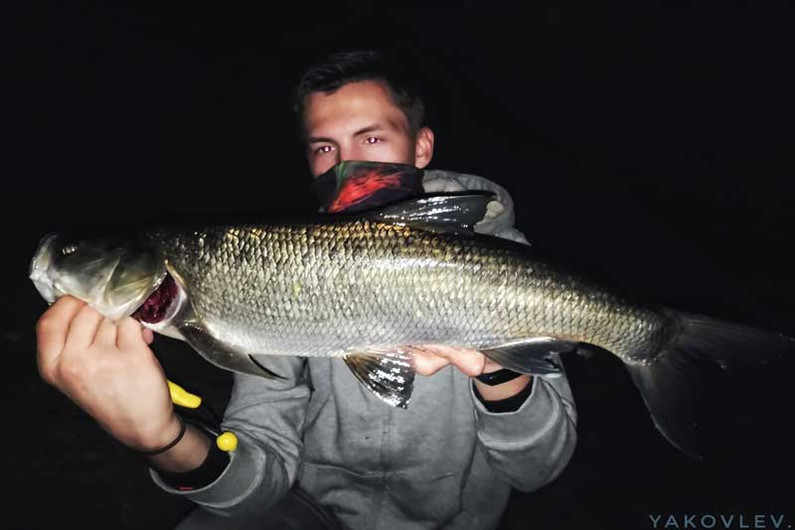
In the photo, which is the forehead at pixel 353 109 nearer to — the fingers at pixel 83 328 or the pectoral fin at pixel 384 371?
the pectoral fin at pixel 384 371

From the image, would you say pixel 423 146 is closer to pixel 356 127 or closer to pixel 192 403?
pixel 356 127

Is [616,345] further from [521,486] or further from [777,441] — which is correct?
[777,441]

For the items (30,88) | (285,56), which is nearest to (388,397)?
(30,88)

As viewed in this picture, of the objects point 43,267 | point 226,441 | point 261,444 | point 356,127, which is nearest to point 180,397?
point 226,441

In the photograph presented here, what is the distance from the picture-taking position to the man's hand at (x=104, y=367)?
5.09 ft

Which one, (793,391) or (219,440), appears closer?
(219,440)

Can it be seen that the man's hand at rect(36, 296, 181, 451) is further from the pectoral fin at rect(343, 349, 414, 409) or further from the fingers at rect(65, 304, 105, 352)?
the pectoral fin at rect(343, 349, 414, 409)

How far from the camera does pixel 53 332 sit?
5.13 feet

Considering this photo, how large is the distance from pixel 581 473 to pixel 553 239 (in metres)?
7.70

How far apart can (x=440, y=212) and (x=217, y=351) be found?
94 centimetres

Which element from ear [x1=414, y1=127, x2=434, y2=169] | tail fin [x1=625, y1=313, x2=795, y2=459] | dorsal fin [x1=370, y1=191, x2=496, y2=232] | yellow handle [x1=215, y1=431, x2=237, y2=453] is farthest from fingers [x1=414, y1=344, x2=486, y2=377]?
ear [x1=414, y1=127, x2=434, y2=169]

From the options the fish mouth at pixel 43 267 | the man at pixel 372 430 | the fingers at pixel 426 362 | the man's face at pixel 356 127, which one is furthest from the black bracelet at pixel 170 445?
the man's face at pixel 356 127

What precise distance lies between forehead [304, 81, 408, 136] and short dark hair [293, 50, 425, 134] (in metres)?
0.03

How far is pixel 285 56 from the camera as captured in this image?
28.9 m
